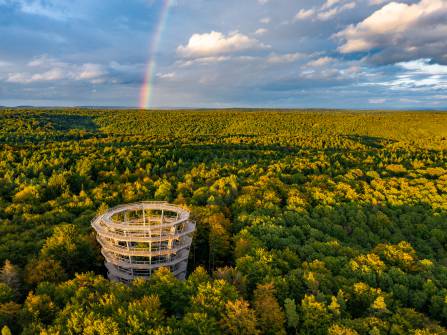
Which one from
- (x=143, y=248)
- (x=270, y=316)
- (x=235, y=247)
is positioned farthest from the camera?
(x=235, y=247)

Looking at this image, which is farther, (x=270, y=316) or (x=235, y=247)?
(x=235, y=247)

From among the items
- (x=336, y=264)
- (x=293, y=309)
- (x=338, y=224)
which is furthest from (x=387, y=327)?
(x=338, y=224)

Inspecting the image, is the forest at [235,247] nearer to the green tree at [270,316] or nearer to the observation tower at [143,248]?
the green tree at [270,316]

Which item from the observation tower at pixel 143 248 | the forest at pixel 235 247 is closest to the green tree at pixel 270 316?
the forest at pixel 235 247

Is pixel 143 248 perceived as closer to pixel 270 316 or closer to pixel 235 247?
pixel 235 247

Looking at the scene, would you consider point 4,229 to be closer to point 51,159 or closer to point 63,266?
point 63,266

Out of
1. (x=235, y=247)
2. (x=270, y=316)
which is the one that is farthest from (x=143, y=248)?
(x=270, y=316)

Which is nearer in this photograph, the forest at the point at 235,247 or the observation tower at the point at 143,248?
the forest at the point at 235,247

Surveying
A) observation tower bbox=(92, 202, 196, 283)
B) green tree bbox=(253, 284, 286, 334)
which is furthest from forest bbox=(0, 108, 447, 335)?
observation tower bbox=(92, 202, 196, 283)
